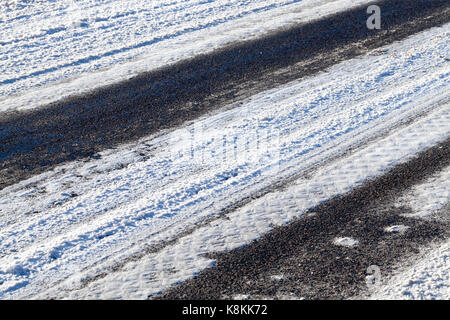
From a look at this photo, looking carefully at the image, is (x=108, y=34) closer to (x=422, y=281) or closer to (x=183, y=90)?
(x=183, y=90)

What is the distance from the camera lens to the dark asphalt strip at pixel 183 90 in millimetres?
7020

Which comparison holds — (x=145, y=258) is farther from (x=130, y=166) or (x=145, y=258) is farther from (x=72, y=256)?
(x=130, y=166)

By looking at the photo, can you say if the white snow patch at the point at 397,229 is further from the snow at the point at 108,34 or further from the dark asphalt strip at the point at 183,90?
the snow at the point at 108,34

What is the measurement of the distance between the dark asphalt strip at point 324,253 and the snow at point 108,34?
4290mm

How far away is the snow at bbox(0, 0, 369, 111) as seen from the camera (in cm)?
885

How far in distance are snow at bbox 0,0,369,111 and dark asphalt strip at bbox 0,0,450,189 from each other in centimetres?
40

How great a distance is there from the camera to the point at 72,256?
514 centimetres

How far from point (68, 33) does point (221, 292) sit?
23.6ft

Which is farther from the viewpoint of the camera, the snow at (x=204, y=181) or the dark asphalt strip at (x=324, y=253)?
the snow at (x=204, y=181)

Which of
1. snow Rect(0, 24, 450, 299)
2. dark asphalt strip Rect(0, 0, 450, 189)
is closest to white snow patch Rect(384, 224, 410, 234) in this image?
snow Rect(0, 24, 450, 299)

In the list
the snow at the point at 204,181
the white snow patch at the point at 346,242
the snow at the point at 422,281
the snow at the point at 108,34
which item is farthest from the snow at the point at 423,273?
the snow at the point at 108,34

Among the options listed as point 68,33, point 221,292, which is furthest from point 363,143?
point 68,33

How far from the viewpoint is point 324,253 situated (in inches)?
197
